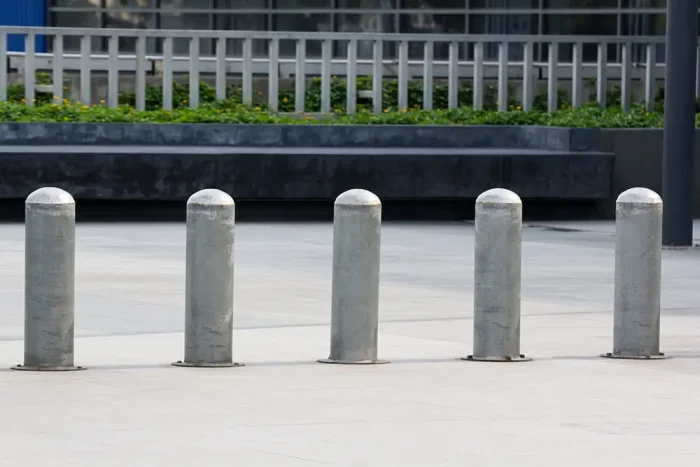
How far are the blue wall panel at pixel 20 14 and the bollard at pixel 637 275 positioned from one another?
20.2m

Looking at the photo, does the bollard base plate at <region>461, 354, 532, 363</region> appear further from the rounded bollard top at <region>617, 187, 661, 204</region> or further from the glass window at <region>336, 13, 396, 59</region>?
the glass window at <region>336, 13, 396, 59</region>

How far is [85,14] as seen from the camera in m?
27.7

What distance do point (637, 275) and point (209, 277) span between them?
2.26 meters

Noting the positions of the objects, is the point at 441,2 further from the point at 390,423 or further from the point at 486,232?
the point at 390,423

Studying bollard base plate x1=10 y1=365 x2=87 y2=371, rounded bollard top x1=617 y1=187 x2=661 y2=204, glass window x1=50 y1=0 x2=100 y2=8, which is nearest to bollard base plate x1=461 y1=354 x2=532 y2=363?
rounded bollard top x1=617 y1=187 x2=661 y2=204

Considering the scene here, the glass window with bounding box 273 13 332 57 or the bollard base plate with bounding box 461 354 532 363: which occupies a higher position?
the glass window with bounding box 273 13 332 57

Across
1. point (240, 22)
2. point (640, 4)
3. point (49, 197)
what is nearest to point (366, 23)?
point (240, 22)

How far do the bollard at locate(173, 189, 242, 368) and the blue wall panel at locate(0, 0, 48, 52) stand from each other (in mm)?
20173

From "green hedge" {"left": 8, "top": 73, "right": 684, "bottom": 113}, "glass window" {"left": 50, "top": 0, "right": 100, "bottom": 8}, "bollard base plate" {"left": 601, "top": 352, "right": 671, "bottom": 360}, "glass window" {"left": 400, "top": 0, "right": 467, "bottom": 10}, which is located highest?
"glass window" {"left": 400, "top": 0, "right": 467, "bottom": 10}

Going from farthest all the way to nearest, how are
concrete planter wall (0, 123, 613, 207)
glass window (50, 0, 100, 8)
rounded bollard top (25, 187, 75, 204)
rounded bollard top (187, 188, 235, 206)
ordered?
1. glass window (50, 0, 100, 8)
2. concrete planter wall (0, 123, 613, 207)
3. rounded bollard top (187, 188, 235, 206)
4. rounded bollard top (25, 187, 75, 204)

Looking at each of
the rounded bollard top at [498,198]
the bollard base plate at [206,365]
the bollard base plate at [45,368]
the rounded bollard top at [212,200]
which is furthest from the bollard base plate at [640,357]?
the bollard base plate at [45,368]

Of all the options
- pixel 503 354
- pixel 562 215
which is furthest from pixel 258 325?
pixel 562 215

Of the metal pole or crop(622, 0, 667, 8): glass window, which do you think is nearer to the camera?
the metal pole

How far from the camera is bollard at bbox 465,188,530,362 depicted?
863 centimetres
